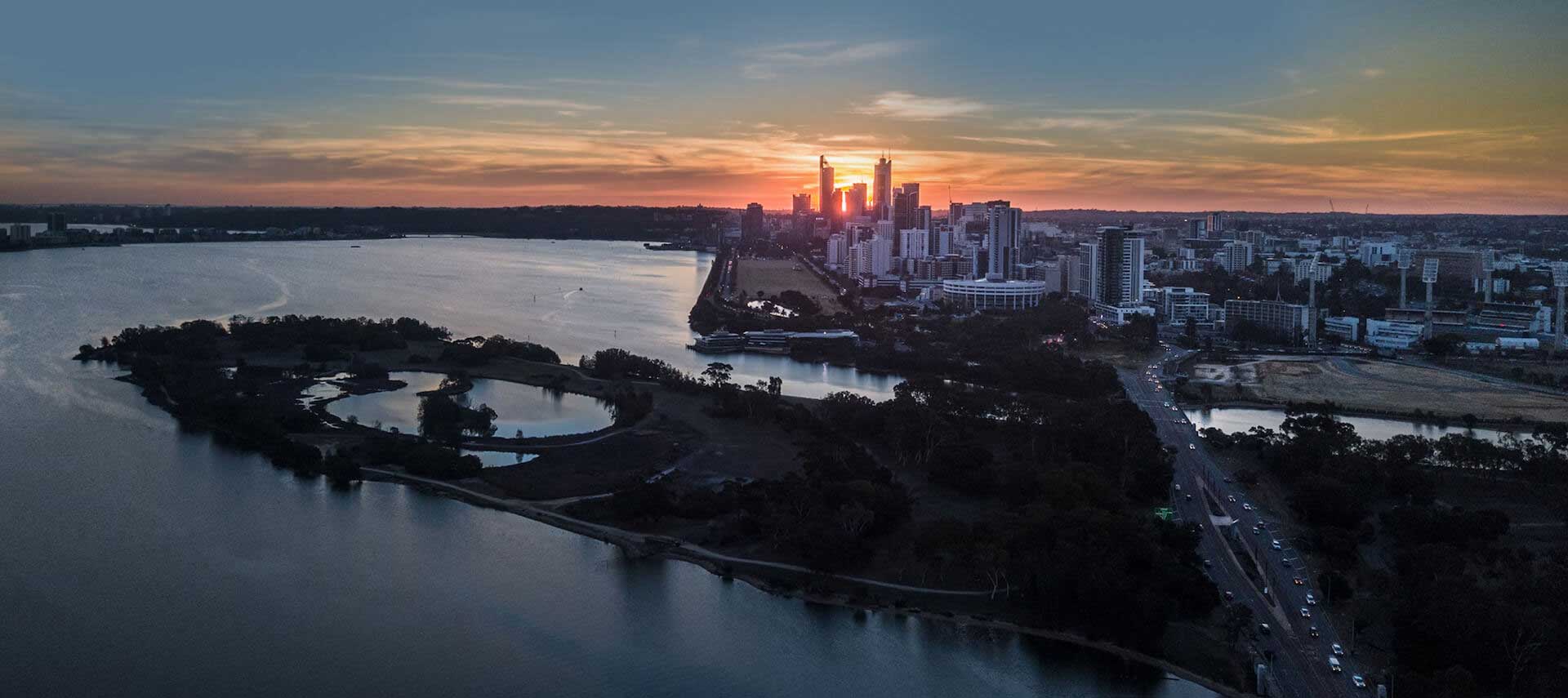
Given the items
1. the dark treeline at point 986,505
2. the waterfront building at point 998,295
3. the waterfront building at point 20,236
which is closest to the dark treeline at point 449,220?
the waterfront building at point 20,236

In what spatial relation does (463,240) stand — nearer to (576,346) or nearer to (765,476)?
(576,346)

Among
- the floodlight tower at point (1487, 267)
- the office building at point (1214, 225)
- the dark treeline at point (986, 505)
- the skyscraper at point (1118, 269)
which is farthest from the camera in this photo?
the office building at point (1214, 225)

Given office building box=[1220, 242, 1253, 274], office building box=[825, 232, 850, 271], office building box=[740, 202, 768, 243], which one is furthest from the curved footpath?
office building box=[740, 202, 768, 243]

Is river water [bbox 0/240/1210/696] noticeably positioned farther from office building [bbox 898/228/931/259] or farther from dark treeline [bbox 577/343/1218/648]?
office building [bbox 898/228/931/259]

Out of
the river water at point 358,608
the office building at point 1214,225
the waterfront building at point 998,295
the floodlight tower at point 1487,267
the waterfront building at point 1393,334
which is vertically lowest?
the river water at point 358,608

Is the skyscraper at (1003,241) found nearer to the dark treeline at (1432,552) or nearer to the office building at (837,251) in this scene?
the office building at (837,251)

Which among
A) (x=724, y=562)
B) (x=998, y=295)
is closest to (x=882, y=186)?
(x=998, y=295)
